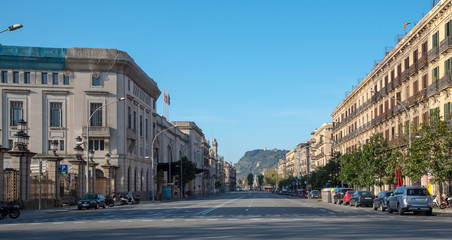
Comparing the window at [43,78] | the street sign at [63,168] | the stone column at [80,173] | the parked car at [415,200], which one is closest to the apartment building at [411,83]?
the parked car at [415,200]

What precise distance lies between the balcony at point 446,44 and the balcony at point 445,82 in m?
2.01

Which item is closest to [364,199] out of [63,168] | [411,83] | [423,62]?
[423,62]

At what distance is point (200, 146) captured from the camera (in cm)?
15850

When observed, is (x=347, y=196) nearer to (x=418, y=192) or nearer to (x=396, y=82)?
(x=396, y=82)

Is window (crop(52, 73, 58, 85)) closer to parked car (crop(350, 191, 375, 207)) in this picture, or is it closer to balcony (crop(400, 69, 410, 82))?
parked car (crop(350, 191, 375, 207))

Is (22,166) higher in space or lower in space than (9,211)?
higher

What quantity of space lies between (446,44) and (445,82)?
9.32 ft

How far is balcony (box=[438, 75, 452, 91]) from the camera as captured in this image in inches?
1575

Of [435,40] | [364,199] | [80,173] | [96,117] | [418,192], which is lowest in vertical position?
[364,199]

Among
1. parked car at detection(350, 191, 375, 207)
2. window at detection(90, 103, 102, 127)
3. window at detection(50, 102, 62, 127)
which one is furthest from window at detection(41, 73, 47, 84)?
parked car at detection(350, 191, 375, 207)

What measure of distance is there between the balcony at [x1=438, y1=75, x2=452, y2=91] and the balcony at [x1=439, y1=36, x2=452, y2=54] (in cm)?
201

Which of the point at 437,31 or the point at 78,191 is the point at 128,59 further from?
the point at 437,31

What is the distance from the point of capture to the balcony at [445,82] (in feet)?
131

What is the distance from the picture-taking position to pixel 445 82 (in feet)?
134
